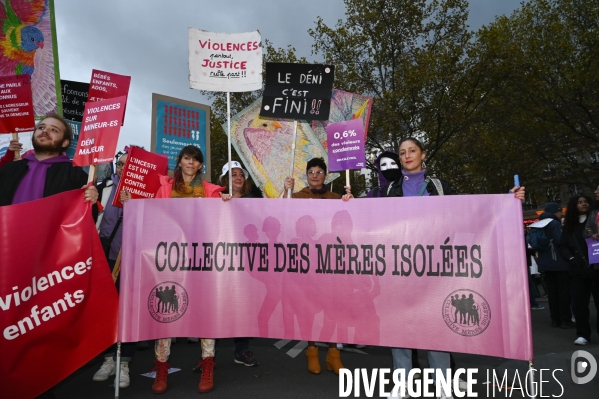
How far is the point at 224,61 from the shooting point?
5.17 m

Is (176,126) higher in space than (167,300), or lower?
higher

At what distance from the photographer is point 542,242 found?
25.1ft

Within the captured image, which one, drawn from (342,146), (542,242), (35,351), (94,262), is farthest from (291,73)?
(542,242)

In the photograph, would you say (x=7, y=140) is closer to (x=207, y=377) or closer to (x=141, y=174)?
(x=141, y=174)

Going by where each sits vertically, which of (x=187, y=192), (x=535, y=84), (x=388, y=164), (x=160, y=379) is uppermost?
(x=535, y=84)

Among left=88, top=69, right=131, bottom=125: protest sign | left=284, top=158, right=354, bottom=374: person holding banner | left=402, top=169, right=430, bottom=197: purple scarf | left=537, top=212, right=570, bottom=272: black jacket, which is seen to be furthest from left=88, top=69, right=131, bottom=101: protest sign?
left=537, top=212, right=570, bottom=272: black jacket

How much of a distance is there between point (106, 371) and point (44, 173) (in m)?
1.99

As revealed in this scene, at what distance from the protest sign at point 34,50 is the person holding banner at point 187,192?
2890mm

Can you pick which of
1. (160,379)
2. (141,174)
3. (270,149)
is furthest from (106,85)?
(160,379)

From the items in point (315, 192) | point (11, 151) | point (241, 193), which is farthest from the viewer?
point (241, 193)

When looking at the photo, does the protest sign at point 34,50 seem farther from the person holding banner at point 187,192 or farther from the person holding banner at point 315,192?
the person holding banner at point 315,192

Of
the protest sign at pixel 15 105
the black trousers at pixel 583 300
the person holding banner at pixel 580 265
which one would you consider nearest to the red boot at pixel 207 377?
the protest sign at pixel 15 105

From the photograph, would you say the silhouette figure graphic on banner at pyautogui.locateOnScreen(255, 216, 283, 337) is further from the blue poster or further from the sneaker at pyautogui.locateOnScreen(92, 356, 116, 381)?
the blue poster

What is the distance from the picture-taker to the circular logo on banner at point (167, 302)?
12.6 ft
